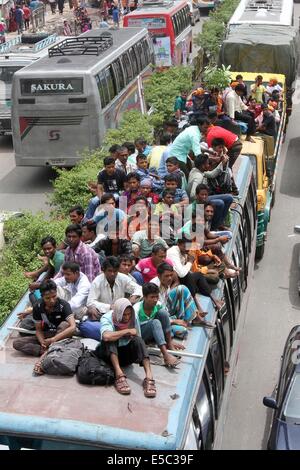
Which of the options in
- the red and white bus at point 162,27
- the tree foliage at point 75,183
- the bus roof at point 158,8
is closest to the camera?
the tree foliage at point 75,183

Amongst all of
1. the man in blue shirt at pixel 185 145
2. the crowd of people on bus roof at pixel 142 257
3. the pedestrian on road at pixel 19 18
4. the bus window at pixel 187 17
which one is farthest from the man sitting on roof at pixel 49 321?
the pedestrian on road at pixel 19 18

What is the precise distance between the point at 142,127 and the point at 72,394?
10.5m

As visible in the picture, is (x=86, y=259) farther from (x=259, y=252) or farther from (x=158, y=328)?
(x=259, y=252)

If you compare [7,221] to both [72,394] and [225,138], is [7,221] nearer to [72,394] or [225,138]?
[225,138]

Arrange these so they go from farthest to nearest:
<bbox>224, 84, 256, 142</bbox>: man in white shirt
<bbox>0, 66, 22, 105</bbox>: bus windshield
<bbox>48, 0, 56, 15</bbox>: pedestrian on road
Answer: <bbox>48, 0, 56, 15</bbox>: pedestrian on road < <bbox>0, 66, 22, 105</bbox>: bus windshield < <bbox>224, 84, 256, 142</bbox>: man in white shirt

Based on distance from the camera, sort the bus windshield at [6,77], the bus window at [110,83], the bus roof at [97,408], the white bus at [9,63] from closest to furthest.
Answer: the bus roof at [97,408]
the bus window at [110,83]
the white bus at [9,63]
the bus windshield at [6,77]

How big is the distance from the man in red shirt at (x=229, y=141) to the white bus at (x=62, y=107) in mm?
5764

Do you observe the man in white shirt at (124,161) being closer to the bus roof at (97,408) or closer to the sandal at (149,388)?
the bus roof at (97,408)

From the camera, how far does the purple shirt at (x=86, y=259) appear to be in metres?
7.22

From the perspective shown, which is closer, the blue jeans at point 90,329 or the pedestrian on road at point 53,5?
the blue jeans at point 90,329

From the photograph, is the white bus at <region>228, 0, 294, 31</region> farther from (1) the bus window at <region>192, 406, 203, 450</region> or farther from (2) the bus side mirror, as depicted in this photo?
(1) the bus window at <region>192, 406, 203, 450</region>

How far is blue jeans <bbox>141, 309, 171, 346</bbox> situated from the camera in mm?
5877

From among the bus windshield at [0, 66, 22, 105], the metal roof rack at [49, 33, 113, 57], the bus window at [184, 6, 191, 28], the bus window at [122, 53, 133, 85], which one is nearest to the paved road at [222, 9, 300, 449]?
the bus window at [122, 53, 133, 85]

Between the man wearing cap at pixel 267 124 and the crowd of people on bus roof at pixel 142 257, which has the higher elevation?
the crowd of people on bus roof at pixel 142 257
